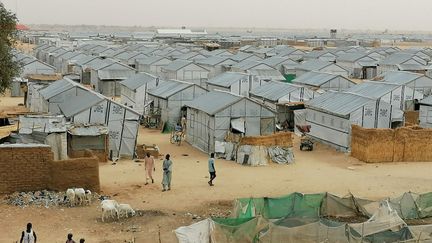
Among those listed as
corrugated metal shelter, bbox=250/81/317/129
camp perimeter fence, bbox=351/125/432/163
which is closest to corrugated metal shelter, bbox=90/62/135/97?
corrugated metal shelter, bbox=250/81/317/129

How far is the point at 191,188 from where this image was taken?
73.5 ft

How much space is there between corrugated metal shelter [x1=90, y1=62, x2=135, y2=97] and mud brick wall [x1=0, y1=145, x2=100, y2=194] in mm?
32234

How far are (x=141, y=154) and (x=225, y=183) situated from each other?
639 cm

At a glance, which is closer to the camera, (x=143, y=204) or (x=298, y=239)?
(x=298, y=239)

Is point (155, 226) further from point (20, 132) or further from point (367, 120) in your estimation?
point (367, 120)

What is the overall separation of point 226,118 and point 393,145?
795 centimetres

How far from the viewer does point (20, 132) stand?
2464 cm

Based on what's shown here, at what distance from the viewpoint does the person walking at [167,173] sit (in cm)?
2136

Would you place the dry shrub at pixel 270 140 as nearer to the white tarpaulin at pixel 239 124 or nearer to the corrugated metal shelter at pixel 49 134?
the white tarpaulin at pixel 239 124

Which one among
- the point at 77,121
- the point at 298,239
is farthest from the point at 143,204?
the point at 77,121

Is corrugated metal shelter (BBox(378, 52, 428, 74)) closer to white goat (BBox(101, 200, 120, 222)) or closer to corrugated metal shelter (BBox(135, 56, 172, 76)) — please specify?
corrugated metal shelter (BBox(135, 56, 172, 76))

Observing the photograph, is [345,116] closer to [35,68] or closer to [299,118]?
[299,118]

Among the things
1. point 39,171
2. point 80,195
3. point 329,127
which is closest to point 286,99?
point 329,127

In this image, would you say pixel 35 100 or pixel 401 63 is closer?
pixel 35 100
